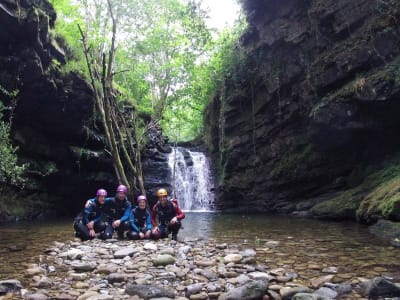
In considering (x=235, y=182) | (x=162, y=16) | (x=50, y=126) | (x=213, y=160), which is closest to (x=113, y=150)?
(x=50, y=126)

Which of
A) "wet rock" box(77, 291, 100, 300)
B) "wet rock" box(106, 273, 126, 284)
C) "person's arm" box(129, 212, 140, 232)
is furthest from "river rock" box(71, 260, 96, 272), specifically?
"person's arm" box(129, 212, 140, 232)

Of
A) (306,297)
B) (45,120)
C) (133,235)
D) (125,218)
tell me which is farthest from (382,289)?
(45,120)

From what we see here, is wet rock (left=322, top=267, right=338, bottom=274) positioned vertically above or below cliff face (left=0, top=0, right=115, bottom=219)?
below

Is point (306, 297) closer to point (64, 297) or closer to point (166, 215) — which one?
point (64, 297)

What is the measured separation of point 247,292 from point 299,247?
11.4ft

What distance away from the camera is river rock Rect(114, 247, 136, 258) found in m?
6.33

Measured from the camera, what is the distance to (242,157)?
A: 1803cm

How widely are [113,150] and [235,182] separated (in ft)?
25.6

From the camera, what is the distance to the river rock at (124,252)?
6.33m

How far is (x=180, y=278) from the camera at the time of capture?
→ 506 centimetres

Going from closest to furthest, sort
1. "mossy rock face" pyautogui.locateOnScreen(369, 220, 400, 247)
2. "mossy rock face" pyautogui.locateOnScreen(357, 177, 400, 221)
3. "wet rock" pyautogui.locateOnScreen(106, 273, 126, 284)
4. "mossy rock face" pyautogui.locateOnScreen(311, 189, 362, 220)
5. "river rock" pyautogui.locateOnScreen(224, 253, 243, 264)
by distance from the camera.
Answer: "wet rock" pyautogui.locateOnScreen(106, 273, 126, 284) → "river rock" pyautogui.locateOnScreen(224, 253, 243, 264) → "mossy rock face" pyautogui.locateOnScreen(369, 220, 400, 247) → "mossy rock face" pyautogui.locateOnScreen(357, 177, 400, 221) → "mossy rock face" pyautogui.locateOnScreen(311, 189, 362, 220)

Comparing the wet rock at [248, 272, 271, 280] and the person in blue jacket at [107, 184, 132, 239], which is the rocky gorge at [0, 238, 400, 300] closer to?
the wet rock at [248, 272, 271, 280]

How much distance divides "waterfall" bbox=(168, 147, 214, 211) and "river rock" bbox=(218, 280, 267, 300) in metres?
14.3

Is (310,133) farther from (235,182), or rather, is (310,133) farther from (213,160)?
(213,160)
